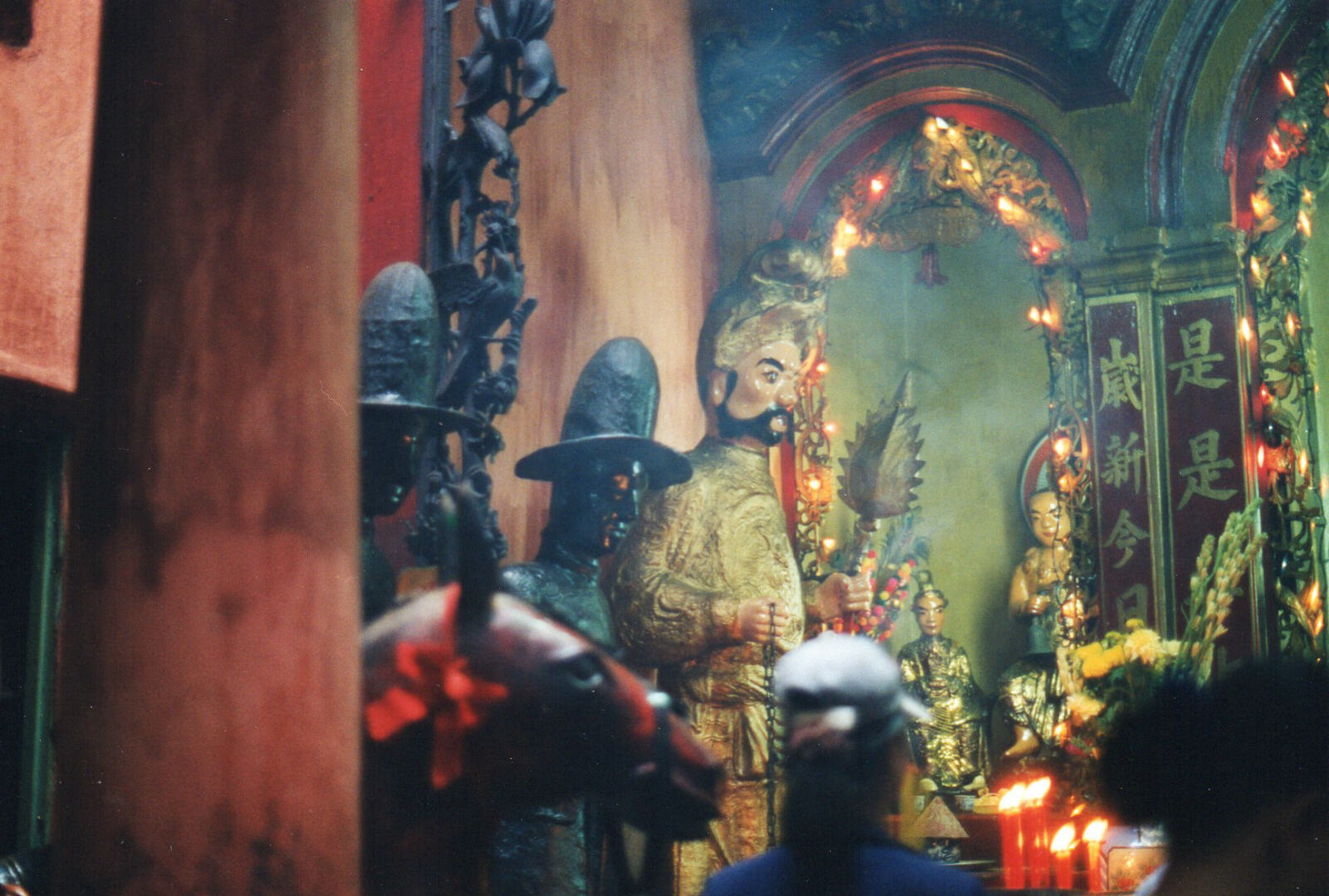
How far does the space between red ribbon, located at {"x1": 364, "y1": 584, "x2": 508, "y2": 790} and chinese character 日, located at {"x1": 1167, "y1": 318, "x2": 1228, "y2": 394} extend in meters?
4.65

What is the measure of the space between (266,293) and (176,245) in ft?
0.45

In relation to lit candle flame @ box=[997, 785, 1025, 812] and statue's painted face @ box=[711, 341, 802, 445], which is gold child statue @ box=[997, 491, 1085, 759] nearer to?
lit candle flame @ box=[997, 785, 1025, 812]

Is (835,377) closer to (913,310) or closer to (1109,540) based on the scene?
(913,310)

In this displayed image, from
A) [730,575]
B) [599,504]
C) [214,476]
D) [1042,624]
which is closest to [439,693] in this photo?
[214,476]

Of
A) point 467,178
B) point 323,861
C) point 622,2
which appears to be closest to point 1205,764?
point 323,861

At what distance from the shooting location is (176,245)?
196cm

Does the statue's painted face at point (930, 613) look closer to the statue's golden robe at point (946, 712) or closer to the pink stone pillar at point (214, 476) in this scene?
the statue's golden robe at point (946, 712)

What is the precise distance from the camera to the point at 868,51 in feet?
22.5

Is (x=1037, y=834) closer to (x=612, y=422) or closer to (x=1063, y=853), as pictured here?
(x=1063, y=853)

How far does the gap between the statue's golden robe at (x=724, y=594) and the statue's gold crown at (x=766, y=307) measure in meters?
0.58

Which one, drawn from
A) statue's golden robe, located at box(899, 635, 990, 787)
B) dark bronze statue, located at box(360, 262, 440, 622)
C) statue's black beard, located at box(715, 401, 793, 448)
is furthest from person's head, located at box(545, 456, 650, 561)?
statue's golden robe, located at box(899, 635, 990, 787)

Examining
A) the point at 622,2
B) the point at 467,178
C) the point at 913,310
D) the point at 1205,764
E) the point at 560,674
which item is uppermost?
the point at 622,2

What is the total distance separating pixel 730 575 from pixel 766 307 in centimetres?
123

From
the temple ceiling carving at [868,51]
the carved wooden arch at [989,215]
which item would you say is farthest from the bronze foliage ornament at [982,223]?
the temple ceiling carving at [868,51]
